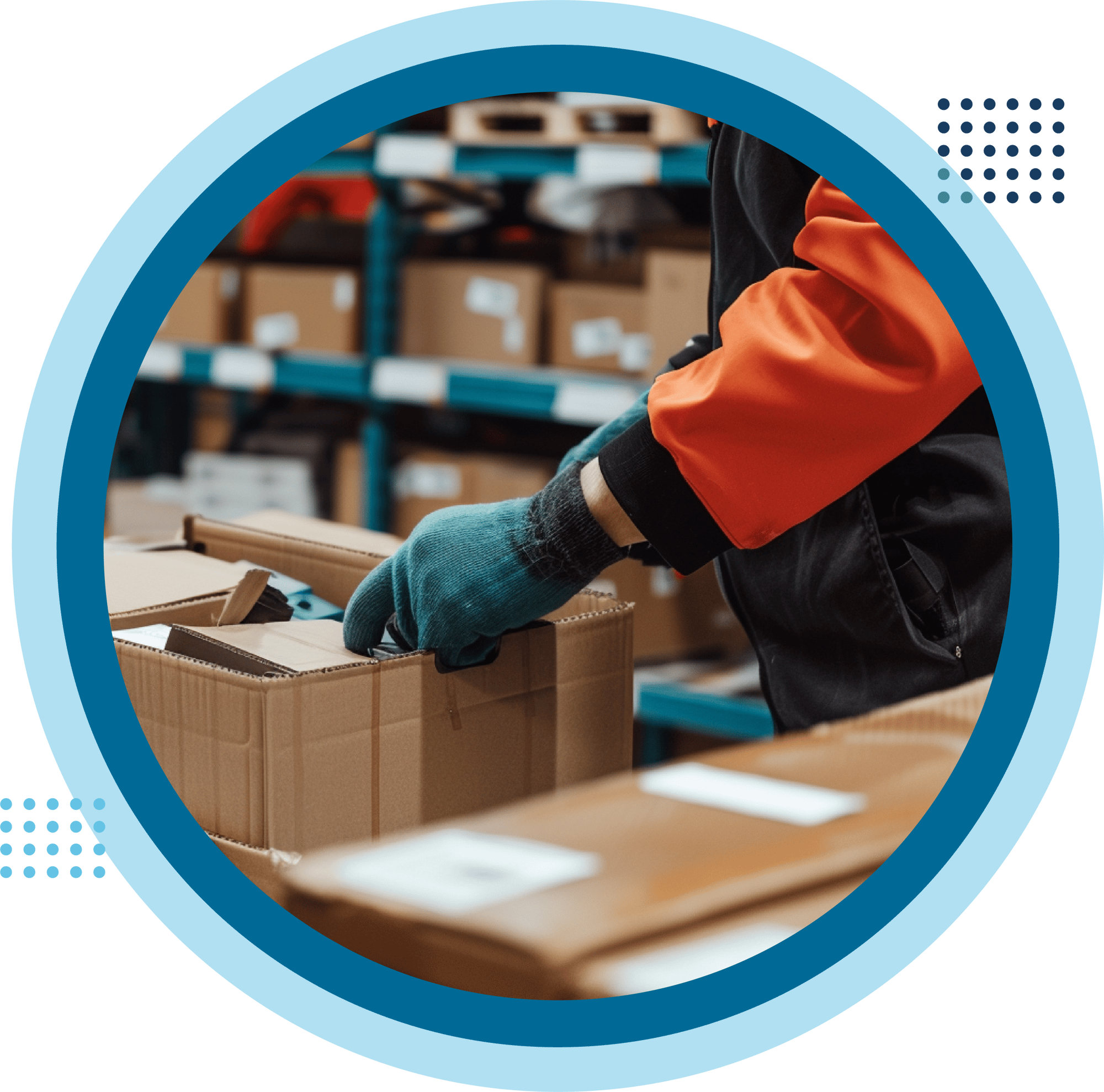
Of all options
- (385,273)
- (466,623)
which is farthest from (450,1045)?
(385,273)

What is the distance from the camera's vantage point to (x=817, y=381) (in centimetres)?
116

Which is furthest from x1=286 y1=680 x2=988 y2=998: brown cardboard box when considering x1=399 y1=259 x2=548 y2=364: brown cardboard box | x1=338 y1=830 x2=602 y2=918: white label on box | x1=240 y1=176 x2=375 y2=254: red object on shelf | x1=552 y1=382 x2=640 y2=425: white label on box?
x1=240 y1=176 x2=375 y2=254: red object on shelf

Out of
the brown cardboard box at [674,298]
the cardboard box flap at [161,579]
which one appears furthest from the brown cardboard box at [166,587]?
the brown cardboard box at [674,298]

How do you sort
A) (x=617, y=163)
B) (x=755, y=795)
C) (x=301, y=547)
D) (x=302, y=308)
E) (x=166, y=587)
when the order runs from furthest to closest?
(x=302, y=308), (x=617, y=163), (x=301, y=547), (x=166, y=587), (x=755, y=795)

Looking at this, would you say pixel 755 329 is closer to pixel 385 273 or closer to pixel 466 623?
pixel 466 623

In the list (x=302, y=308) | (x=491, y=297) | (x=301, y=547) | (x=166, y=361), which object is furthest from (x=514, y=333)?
(x=301, y=547)

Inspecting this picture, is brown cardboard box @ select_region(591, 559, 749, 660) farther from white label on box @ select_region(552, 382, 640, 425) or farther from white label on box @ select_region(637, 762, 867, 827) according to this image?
white label on box @ select_region(637, 762, 867, 827)

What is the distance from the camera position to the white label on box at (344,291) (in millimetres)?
3004

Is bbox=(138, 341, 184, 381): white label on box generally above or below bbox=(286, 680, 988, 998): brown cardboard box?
above

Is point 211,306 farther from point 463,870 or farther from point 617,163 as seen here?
point 463,870

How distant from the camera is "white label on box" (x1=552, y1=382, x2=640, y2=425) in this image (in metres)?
2.56

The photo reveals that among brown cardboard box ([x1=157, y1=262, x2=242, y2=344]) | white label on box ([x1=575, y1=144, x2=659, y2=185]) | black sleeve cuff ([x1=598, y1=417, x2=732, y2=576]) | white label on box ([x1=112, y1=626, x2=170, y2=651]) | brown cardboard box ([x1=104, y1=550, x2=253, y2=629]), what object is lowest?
white label on box ([x1=112, y1=626, x2=170, y2=651])

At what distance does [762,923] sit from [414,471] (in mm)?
2109

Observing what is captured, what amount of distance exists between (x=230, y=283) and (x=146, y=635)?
6.15ft
